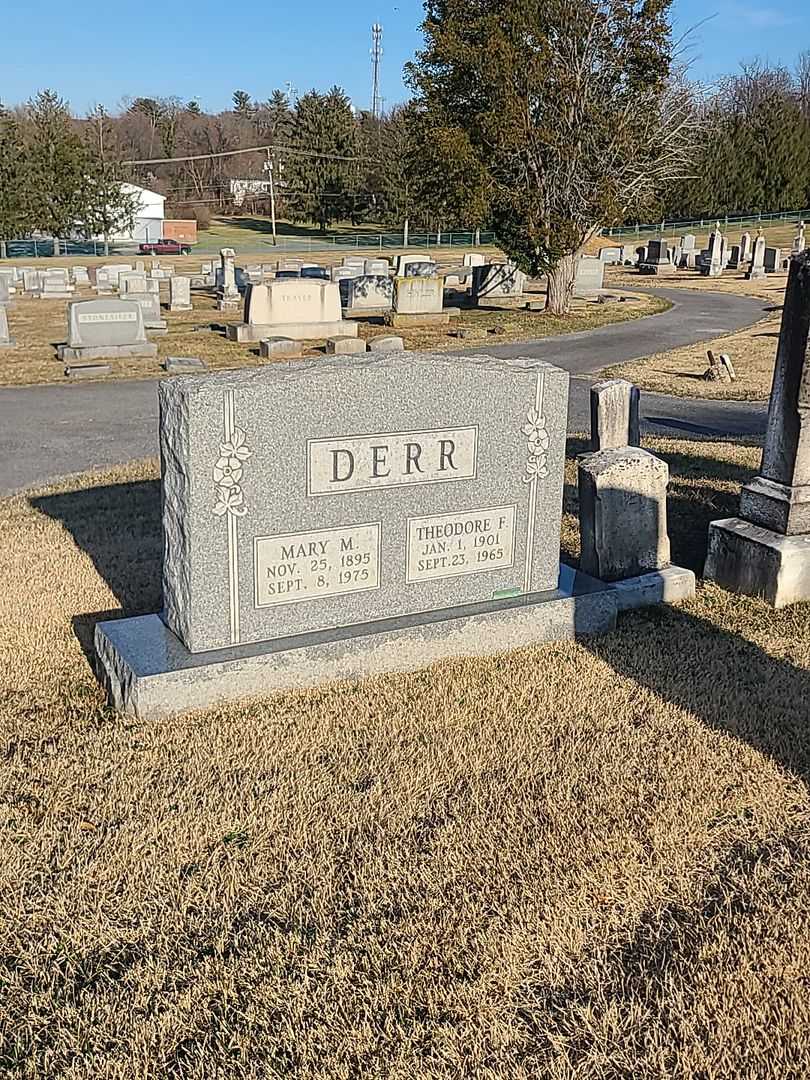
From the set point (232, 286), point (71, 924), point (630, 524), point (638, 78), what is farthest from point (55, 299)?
point (71, 924)

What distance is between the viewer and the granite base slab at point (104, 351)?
17016 millimetres

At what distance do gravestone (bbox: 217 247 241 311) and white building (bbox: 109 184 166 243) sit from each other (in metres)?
34.9

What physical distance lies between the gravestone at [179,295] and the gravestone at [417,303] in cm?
632

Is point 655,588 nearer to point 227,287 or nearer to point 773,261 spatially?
point 227,287

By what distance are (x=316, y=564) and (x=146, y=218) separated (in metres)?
71.4

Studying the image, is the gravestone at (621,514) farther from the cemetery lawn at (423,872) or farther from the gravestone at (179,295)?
the gravestone at (179,295)

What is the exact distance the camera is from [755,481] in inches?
243

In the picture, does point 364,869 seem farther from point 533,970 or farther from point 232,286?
point 232,286

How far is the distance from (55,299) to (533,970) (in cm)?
2995

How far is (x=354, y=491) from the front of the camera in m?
4.80

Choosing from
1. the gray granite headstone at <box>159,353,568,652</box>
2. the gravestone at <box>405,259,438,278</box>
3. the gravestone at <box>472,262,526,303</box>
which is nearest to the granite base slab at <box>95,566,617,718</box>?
the gray granite headstone at <box>159,353,568,652</box>

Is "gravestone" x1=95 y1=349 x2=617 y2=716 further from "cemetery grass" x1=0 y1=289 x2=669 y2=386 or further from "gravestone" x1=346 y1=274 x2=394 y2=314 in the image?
"gravestone" x1=346 y1=274 x2=394 y2=314

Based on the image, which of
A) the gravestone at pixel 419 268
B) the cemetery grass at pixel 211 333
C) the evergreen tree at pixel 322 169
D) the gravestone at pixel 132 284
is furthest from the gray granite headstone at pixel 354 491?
the evergreen tree at pixel 322 169

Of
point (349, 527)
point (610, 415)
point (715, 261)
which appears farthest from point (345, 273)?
point (349, 527)
